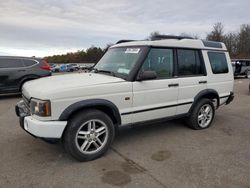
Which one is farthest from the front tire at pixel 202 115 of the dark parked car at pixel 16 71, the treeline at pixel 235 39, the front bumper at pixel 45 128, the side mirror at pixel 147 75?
the treeline at pixel 235 39

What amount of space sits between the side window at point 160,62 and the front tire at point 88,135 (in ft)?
3.91

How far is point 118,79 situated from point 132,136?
1.46m

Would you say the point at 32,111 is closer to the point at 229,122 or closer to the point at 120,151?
the point at 120,151

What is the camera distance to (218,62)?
17.7ft

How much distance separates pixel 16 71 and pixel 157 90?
7.36 m

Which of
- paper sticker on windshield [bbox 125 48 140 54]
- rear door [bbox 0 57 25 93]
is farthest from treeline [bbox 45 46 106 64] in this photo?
paper sticker on windshield [bbox 125 48 140 54]

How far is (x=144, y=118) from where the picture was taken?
164 inches

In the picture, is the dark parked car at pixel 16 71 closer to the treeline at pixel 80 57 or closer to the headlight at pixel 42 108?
the headlight at pixel 42 108

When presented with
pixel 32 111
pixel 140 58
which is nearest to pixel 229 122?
pixel 140 58

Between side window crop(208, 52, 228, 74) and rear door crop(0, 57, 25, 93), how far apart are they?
760cm

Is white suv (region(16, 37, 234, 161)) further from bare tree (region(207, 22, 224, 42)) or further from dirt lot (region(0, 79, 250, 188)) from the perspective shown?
bare tree (region(207, 22, 224, 42))

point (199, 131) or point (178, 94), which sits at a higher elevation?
point (178, 94)

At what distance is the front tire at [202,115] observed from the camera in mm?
5076

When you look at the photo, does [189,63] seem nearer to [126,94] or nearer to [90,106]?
[126,94]
